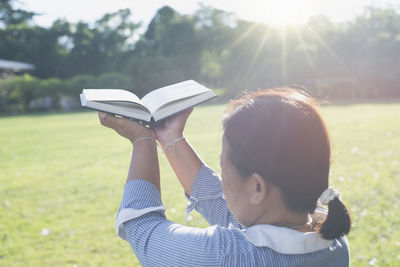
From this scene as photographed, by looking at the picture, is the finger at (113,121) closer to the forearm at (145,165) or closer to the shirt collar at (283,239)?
Answer: the forearm at (145,165)

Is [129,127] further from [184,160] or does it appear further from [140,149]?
[184,160]

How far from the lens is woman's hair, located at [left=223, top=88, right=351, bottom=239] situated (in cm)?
99

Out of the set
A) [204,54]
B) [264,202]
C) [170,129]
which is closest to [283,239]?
[264,202]

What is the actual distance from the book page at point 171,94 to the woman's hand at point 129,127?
0.08m

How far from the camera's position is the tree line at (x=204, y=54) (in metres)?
30.1

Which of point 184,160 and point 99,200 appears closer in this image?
point 184,160

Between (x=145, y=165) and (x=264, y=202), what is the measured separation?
39 centimetres

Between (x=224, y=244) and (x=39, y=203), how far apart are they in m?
4.63

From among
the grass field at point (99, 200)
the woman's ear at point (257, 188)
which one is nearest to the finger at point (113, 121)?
the grass field at point (99, 200)

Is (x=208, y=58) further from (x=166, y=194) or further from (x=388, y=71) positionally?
(x=166, y=194)

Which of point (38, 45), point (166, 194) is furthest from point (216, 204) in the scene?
point (38, 45)

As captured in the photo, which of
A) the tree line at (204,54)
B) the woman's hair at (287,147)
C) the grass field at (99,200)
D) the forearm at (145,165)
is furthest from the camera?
the tree line at (204,54)

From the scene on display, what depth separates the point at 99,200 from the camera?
5082 millimetres

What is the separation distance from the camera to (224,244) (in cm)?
105
